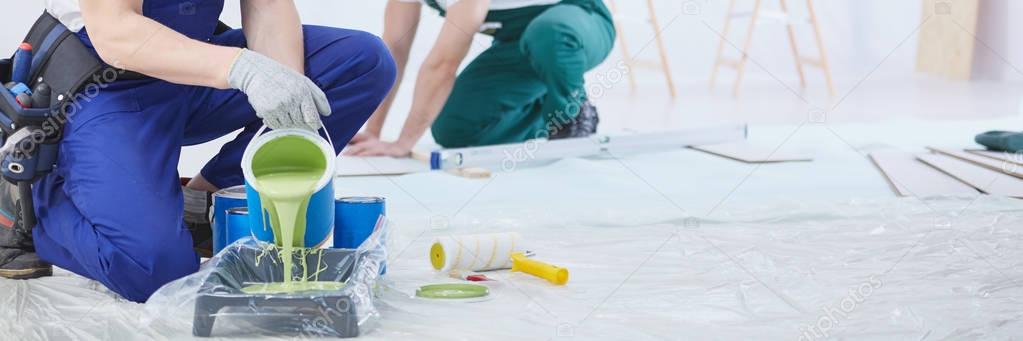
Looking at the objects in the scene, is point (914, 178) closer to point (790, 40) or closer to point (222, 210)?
point (222, 210)

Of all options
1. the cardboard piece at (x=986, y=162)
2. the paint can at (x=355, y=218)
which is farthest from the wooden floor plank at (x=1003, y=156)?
the paint can at (x=355, y=218)

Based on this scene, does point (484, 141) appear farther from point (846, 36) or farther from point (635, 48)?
point (846, 36)

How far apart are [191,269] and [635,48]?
4.50m

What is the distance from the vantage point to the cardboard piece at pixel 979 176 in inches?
111

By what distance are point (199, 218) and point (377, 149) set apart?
56.4 inches

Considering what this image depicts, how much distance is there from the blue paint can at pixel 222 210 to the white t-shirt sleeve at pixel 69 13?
1.12 feet

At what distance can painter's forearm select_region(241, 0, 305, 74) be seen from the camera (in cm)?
201

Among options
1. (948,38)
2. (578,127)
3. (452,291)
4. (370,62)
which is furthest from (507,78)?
(948,38)

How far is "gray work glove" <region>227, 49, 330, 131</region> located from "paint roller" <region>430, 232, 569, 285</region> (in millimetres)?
398

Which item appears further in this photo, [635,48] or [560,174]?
[635,48]

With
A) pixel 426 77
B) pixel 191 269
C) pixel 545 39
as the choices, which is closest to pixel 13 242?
pixel 191 269

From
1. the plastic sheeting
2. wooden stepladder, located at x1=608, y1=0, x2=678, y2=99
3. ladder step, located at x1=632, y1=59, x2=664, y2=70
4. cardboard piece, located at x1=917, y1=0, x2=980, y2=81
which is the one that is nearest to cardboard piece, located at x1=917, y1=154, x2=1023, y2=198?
the plastic sheeting

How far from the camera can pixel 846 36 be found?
21.2 feet

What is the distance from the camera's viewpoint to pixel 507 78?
362cm
